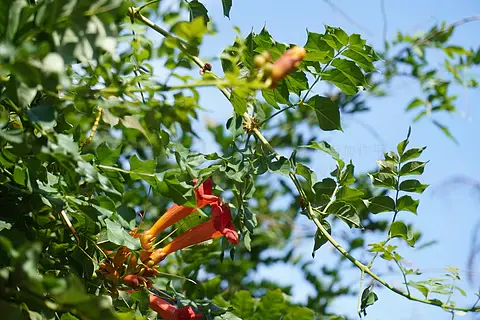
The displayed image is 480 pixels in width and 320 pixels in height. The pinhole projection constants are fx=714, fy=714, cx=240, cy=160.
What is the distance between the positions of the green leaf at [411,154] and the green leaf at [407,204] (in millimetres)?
102

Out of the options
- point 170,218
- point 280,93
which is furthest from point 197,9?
point 170,218

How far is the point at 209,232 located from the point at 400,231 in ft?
1.63

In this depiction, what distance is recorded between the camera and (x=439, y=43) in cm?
393

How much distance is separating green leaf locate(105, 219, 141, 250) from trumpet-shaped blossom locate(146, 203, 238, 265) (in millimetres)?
232

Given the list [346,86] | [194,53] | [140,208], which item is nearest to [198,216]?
[346,86]

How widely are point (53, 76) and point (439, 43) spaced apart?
3.25 meters

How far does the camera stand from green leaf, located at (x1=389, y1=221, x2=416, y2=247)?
72.7 inches

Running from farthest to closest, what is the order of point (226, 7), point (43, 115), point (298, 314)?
point (298, 314) → point (226, 7) → point (43, 115)

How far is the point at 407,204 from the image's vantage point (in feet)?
6.28

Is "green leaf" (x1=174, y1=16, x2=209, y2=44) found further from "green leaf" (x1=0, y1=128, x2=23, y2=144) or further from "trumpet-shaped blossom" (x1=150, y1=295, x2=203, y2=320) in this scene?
"trumpet-shaped blossom" (x1=150, y1=295, x2=203, y2=320)

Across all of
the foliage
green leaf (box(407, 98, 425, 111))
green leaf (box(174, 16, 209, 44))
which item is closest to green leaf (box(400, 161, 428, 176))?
the foliage

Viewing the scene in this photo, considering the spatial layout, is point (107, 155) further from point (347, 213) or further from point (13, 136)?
point (347, 213)

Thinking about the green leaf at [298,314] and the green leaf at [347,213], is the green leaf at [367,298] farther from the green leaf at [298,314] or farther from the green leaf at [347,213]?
the green leaf at [298,314]

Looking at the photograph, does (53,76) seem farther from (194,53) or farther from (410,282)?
(410,282)
